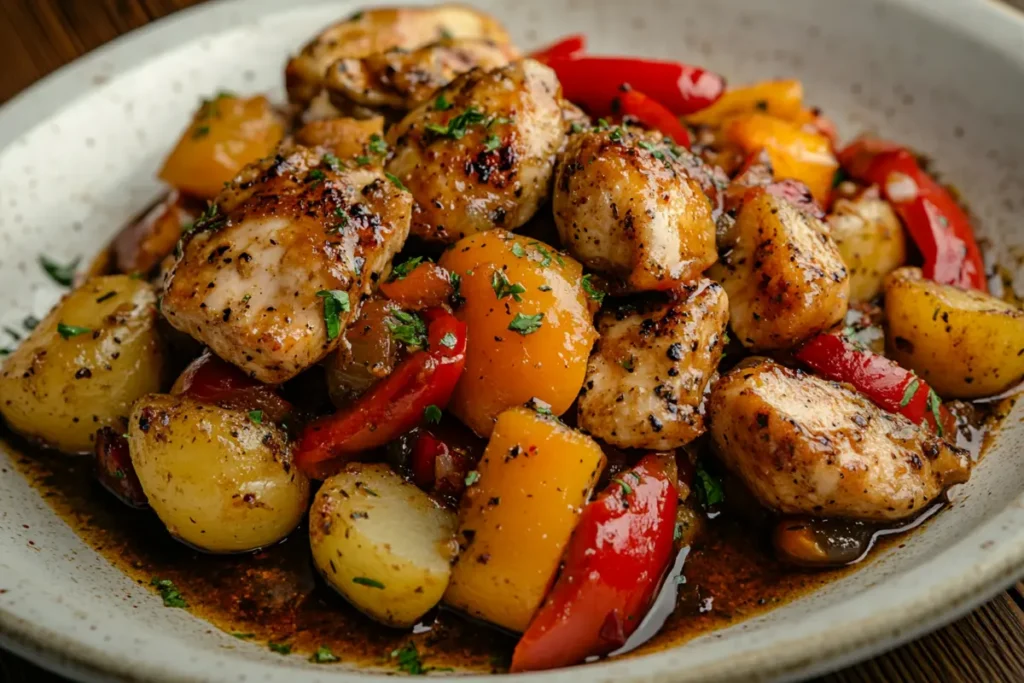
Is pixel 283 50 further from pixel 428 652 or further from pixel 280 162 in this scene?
pixel 428 652

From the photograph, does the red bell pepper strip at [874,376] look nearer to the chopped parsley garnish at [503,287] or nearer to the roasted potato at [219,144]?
the chopped parsley garnish at [503,287]

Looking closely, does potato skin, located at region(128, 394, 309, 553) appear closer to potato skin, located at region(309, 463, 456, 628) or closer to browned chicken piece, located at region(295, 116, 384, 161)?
potato skin, located at region(309, 463, 456, 628)

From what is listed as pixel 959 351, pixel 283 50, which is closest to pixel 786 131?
pixel 959 351

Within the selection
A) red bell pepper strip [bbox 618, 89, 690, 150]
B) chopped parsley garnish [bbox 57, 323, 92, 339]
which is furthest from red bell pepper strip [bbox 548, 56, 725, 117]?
chopped parsley garnish [bbox 57, 323, 92, 339]

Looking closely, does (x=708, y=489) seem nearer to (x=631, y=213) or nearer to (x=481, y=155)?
(x=631, y=213)

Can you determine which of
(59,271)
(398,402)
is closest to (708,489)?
(398,402)

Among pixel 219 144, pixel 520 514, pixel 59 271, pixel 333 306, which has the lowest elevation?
pixel 59 271

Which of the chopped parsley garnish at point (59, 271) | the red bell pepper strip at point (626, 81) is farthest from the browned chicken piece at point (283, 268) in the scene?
the chopped parsley garnish at point (59, 271)
